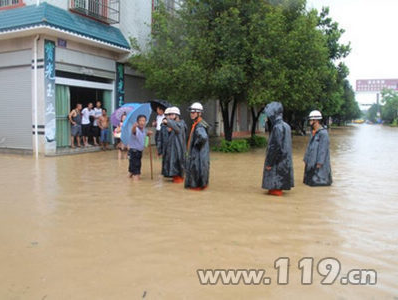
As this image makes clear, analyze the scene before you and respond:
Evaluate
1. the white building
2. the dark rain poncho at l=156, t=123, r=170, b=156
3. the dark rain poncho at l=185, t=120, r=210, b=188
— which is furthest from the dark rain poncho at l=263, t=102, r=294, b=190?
the white building

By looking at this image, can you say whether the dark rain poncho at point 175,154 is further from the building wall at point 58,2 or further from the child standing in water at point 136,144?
the building wall at point 58,2

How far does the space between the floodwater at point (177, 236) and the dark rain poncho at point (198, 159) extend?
0.35 m

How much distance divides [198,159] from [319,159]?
261cm

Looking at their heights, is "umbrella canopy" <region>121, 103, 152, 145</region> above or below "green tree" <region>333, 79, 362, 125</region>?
below

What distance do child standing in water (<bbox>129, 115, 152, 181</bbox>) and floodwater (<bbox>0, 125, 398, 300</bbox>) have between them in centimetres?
37

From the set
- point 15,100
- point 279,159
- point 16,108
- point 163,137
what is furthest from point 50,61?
point 279,159

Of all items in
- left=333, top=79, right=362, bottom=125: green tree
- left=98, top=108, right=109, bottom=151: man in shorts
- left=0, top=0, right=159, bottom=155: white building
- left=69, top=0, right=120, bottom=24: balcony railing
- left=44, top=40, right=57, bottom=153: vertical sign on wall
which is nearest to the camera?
left=0, top=0, right=159, bottom=155: white building

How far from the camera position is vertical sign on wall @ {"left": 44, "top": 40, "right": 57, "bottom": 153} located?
41.4 ft

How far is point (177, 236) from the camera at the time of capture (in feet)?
15.4

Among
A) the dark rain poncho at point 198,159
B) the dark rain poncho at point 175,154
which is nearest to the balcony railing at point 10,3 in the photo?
the dark rain poncho at point 175,154

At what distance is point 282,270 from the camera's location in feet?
12.4

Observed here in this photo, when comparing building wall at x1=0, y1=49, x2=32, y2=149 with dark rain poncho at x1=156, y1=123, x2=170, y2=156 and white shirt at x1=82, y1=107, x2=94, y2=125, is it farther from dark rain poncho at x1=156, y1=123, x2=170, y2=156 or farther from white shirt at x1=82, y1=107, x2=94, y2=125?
dark rain poncho at x1=156, y1=123, x2=170, y2=156

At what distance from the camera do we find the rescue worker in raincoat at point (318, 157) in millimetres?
8125

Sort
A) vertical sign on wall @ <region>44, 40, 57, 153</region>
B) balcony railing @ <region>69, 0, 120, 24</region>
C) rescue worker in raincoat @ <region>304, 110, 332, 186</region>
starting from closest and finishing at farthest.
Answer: rescue worker in raincoat @ <region>304, 110, 332, 186</region> < vertical sign on wall @ <region>44, 40, 57, 153</region> < balcony railing @ <region>69, 0, 120, 24</region>
